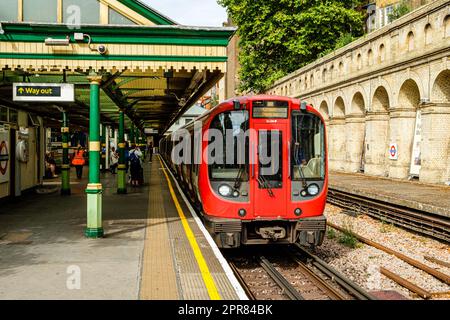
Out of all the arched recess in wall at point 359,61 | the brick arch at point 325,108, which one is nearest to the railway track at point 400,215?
the arched recess in wall at point 359,61

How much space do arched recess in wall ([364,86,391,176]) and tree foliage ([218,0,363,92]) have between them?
1121 centimetres

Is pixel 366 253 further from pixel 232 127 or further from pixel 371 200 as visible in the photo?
pixel 371 200

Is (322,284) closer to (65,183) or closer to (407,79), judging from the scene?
(65,183)

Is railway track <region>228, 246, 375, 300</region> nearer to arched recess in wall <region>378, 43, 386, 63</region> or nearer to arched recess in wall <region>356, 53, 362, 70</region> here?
arched recess in wall <region>378, 43, 386, 63</region>

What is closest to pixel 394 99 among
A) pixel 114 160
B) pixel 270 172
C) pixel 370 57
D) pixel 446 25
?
pixel 370 57

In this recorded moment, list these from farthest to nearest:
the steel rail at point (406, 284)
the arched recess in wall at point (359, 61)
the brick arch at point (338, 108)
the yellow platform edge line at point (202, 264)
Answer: the brick arch at point (338, 108) → the arched recess in wall at point (359, 61) → the steel rail at point (406, 284) → the yellow platform edge line at point (202, 264)

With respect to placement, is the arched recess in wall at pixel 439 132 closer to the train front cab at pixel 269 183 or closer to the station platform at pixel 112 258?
the station platform at pixel 112 258

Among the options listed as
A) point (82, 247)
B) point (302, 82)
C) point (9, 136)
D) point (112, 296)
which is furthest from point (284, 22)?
point (112, 296)

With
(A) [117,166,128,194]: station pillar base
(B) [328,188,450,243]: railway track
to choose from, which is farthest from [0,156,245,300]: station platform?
(B) [328,188,450,243]: railway track

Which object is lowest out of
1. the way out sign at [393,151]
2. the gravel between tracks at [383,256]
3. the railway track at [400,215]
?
the gravel between tracks at [383,256]

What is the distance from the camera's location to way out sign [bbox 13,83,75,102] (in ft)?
28.7

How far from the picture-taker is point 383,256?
9.94 meters

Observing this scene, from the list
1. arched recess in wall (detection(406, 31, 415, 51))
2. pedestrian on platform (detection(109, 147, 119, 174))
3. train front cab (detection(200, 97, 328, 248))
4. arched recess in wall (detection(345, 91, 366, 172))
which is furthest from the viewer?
pedestrian on platform (detection(109, 147, 119, 174))

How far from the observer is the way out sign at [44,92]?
345 inches
